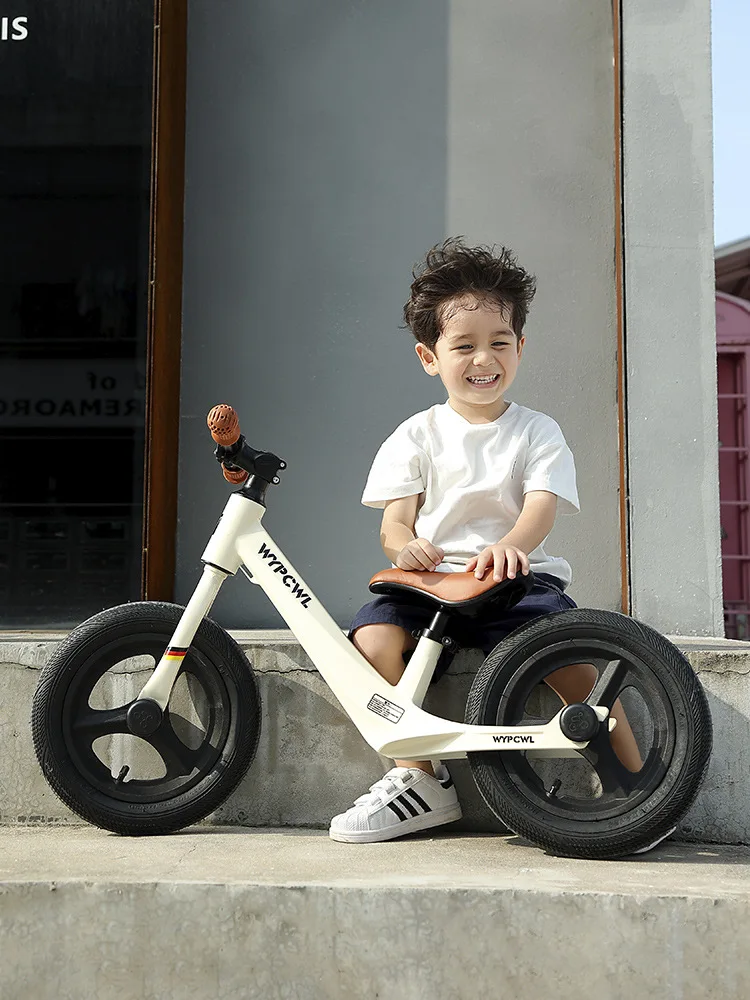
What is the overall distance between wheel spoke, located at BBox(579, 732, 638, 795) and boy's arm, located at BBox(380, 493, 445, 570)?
0.51 meters

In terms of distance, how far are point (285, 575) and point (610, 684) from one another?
752mm

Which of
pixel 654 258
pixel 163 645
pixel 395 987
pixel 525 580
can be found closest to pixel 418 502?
pixel 525 580

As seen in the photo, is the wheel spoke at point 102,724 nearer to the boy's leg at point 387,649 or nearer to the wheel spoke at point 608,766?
the boy's leg at point 387,649

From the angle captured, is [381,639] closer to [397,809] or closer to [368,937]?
[397,809]

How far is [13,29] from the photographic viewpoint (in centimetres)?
389

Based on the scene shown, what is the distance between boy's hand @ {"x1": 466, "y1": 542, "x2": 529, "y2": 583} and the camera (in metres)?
2.22

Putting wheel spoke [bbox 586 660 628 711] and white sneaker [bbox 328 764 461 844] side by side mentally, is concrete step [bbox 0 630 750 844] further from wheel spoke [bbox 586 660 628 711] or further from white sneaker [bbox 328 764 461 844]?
wheel spoke [bbox 586 660 628 711]

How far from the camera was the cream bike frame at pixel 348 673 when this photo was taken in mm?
2178

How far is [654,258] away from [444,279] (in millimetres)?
1404


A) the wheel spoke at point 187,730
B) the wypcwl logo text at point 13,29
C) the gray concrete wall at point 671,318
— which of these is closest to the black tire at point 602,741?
the wheel spoke at point 187,730

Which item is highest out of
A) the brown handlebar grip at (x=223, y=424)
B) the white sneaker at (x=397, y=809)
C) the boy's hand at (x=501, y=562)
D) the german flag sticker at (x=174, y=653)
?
the brown handlebar grip at (x=223, y=424)

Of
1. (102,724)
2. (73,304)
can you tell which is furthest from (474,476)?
(73,304)

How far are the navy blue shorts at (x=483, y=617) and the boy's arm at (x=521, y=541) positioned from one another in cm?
11

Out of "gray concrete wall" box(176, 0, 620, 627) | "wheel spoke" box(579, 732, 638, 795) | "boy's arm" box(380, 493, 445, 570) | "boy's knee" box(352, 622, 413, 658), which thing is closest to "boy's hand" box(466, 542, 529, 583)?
"boy's arm" box(380, 493, 445, 570)
